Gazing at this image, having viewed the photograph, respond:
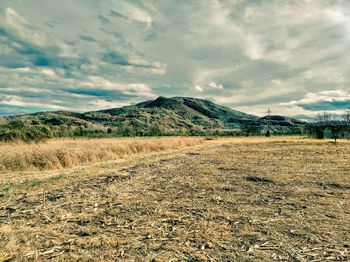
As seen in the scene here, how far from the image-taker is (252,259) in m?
3.56

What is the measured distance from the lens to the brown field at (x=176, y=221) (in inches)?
148

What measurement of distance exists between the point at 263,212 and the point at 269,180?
154 inches

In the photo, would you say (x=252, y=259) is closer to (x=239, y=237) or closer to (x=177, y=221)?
(x=239, y=237)

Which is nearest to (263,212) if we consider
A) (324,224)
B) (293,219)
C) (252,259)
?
(293,219)

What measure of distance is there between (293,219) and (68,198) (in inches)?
198

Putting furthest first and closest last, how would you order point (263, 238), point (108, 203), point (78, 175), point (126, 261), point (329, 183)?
point (78, 175), point (329, 183), point (108, 203), point (263, 238), point (126, 261)

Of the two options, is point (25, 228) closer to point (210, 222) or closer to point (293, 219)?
point (210, 222)

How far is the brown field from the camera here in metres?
3.76

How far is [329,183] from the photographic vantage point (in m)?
8.61

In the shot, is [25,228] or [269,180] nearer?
[25,228]

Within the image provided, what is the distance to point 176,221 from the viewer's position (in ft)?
16.3

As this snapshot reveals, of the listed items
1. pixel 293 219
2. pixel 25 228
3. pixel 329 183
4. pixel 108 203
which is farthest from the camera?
pixel 329 183

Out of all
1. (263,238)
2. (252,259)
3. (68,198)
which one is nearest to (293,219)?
(263,238)

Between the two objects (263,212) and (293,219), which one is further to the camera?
(263,212)
